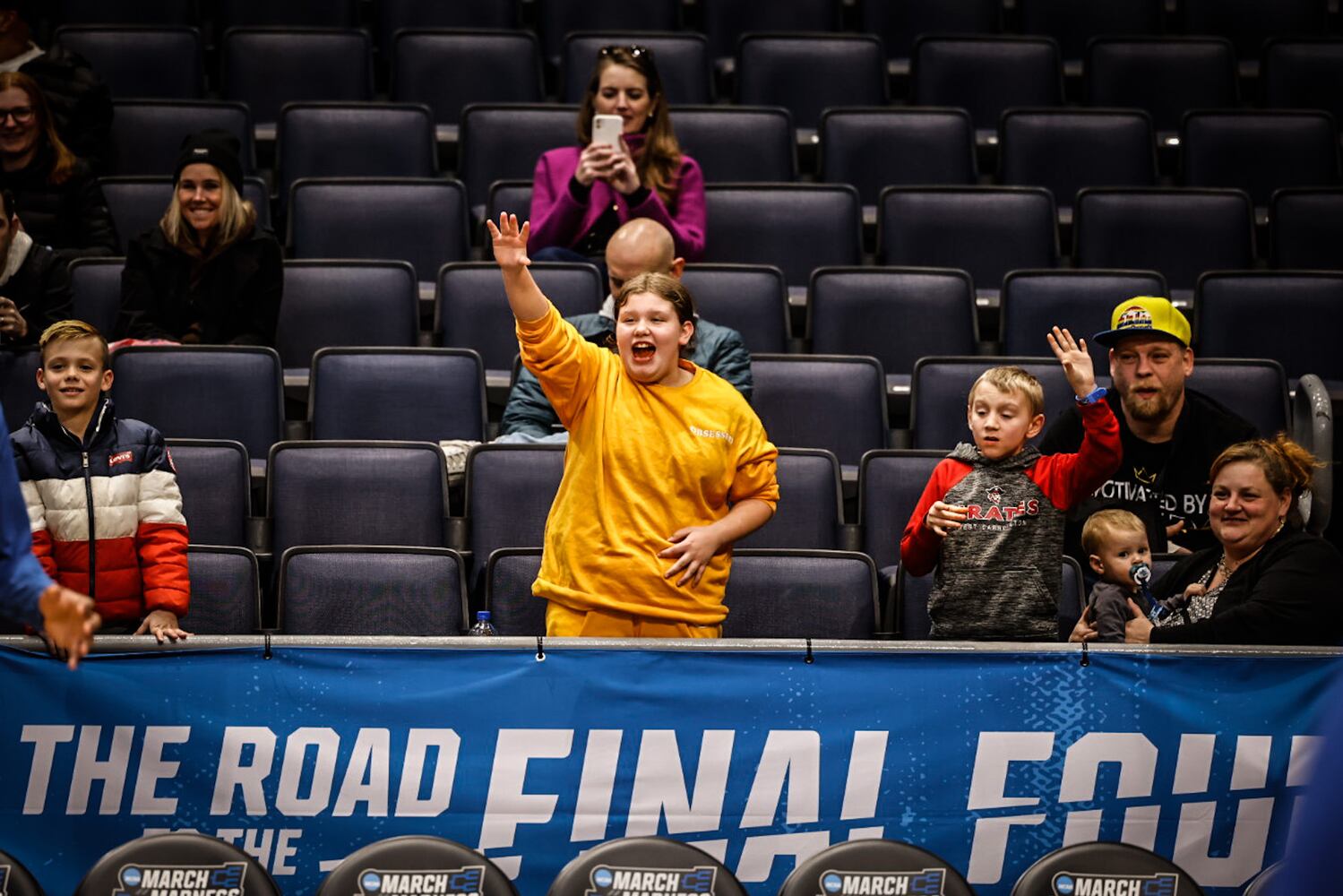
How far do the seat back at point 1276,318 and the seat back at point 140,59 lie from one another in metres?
3.61

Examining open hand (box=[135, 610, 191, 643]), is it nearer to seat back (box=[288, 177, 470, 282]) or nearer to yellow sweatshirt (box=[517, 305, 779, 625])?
yellow sweatshirt (box=[517, 305, 779, 625])

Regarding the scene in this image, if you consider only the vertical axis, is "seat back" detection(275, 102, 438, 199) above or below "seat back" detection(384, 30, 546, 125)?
below

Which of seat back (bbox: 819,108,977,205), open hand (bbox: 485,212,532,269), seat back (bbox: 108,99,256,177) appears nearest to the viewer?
open hand (bbox: 485,212,532,269)

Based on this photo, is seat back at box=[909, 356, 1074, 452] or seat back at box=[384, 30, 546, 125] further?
seat back at box=[384, 30, 546, 125]

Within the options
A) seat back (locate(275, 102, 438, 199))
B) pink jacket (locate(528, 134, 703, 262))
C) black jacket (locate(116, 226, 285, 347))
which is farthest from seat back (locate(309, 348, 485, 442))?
seat back (locate(275, 102, 438, 199))

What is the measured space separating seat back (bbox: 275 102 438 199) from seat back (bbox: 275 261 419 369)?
2.58 ft

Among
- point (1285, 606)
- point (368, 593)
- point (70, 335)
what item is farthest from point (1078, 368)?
point (70, 335)

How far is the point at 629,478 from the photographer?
3555mm

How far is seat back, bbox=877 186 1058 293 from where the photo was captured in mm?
5543

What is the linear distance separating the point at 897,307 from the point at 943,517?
5.52 feet

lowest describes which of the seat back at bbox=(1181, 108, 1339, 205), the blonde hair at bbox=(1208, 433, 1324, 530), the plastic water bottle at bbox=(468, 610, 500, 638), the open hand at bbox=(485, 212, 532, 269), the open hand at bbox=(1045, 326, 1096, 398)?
the plastic water bottle at bbox=(468, 610, 500, 638)

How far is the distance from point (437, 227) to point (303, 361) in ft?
2.16

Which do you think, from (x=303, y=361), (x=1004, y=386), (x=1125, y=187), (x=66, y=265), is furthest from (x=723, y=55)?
(x=1004, y=386)

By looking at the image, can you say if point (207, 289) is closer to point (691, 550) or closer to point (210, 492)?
point (210, 492)
